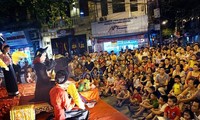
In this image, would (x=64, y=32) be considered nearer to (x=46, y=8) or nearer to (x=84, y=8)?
(x=84, y=8)

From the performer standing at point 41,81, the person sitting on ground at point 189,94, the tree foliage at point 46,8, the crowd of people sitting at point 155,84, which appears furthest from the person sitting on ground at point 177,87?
the tree foliage at point 46,8

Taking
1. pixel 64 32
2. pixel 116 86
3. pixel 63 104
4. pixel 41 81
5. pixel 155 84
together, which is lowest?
pixel 116 86

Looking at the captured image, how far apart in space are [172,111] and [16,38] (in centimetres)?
1837

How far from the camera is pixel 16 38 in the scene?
2112 centimetres

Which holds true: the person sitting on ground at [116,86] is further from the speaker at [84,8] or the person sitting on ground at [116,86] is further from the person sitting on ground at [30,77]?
the speaker at [84,8]

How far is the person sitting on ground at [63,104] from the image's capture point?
195 inches

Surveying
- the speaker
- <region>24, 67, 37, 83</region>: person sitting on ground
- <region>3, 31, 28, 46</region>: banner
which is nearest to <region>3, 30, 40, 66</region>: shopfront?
<region>3, 31, 28, 46</region>: banner

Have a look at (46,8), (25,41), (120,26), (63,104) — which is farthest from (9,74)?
(25,41)

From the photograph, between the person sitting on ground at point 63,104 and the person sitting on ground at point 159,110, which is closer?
the person sitting on ground at point 63,104

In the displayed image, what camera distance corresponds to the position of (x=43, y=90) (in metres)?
6.86

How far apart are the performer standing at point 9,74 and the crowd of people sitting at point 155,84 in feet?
7.85

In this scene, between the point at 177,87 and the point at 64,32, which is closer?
the point at 177,87

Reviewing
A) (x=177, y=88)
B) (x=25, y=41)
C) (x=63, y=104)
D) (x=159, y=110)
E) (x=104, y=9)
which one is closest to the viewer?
(x=63, y=104)

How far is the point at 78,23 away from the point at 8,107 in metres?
15.6
